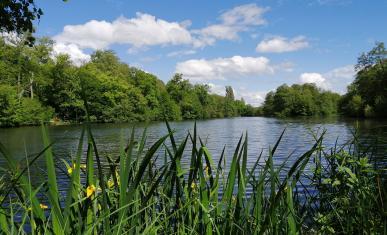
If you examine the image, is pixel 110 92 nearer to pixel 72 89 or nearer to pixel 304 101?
pixel 72 89

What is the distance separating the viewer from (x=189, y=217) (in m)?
2.60

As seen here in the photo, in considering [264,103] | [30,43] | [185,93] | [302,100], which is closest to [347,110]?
[302,100]

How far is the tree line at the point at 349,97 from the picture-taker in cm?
5948

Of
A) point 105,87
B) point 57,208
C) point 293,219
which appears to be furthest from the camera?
point 105,87

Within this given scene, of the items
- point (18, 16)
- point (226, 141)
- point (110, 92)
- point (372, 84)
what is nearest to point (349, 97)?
point (372, 84)

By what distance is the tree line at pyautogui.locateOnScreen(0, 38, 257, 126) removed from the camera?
57700 mm

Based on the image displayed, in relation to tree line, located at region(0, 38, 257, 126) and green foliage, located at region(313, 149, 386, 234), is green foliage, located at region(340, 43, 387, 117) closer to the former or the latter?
tree line, located at region(0, 38, 257, 126)


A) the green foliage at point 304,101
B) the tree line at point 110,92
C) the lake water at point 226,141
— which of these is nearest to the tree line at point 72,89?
the tree line at point 110,92

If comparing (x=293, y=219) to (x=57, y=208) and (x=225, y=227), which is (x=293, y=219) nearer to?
(x=225, y=227)

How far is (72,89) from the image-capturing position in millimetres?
Result: 68062

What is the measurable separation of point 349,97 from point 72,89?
176 ft

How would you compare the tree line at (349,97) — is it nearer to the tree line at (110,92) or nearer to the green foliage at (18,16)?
the tree line at (110,92)

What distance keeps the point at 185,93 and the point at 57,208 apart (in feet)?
345

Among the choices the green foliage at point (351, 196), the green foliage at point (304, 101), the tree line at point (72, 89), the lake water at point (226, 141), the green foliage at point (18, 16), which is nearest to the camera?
the green foliage at point (351, 196)
